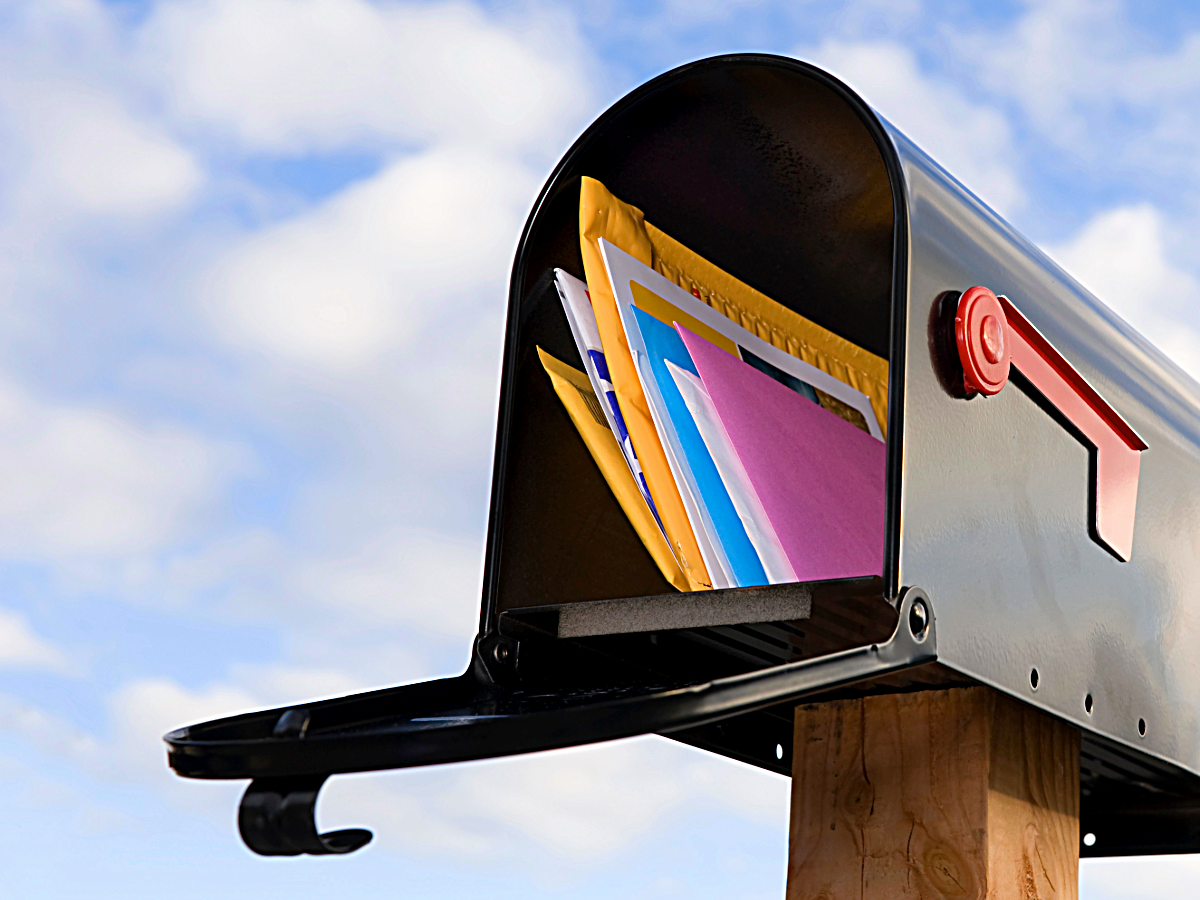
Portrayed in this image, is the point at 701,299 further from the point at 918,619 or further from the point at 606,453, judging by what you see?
the point at 918,619

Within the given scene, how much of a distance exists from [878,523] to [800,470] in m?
0.11

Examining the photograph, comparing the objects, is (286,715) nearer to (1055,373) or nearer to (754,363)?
(754,363)

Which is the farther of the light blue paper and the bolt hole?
the light blue paper

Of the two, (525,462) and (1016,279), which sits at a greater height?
(1016,279)

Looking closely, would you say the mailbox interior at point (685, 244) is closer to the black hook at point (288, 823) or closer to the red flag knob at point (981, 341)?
the red flag knob at point (981, 341)

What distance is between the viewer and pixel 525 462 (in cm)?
142

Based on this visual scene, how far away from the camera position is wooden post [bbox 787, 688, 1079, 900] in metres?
1.28

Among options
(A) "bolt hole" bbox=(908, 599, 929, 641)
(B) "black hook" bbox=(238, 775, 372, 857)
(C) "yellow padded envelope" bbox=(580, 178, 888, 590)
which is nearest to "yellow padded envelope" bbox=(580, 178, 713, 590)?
(C) "yellow padded envelope" bbox=(580, 178, 888, 590)

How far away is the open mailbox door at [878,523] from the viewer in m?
1.07

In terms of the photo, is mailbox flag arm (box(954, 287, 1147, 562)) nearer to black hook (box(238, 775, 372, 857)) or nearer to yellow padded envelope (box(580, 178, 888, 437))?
yellow padded envelope (box(580, 178, 888, 437))

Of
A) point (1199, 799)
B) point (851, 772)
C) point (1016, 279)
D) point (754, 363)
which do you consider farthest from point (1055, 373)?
point (1199, 799)

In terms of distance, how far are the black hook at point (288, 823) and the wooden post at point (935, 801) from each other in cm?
56

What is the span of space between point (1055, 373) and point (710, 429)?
345 millimetres

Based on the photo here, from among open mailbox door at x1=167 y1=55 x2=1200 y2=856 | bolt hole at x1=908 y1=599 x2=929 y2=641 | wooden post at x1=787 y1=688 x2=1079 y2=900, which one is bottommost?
wooden post at x1=787 y1=688 x2=1079 y2=900
